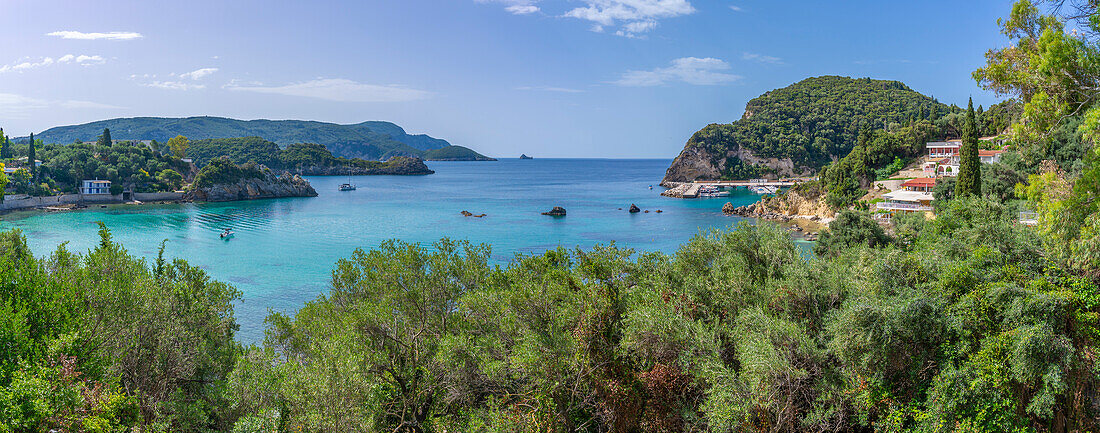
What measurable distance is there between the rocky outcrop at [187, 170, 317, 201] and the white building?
402 inches

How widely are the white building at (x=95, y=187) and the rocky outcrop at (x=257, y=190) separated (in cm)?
1020

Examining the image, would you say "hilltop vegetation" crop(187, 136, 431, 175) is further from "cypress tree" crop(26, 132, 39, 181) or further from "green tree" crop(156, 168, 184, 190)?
"cypress tree" crop(26, 132, 39, 181)

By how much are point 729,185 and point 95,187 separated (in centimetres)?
11267

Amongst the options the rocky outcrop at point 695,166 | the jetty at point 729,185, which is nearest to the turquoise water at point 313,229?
the jetty at point 729,185

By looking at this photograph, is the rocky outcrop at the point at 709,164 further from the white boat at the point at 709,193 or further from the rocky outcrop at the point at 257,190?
the rocky outcrop at the point at 257,190

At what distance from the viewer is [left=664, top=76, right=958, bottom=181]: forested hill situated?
5256 inches

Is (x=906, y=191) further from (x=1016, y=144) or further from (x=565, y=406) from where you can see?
(x=565, y=406)

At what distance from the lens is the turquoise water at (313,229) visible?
4059 centimetres

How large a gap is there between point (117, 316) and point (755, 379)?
1304 cm

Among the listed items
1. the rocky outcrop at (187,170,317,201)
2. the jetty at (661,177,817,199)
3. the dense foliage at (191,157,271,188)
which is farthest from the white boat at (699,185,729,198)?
the dense foliage at (191,157,271,188)

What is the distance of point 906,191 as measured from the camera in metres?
54.6

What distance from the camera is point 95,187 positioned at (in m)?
84.1

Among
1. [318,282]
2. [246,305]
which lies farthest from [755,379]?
[318,282]

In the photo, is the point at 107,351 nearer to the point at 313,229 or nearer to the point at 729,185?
the point at 313,229
